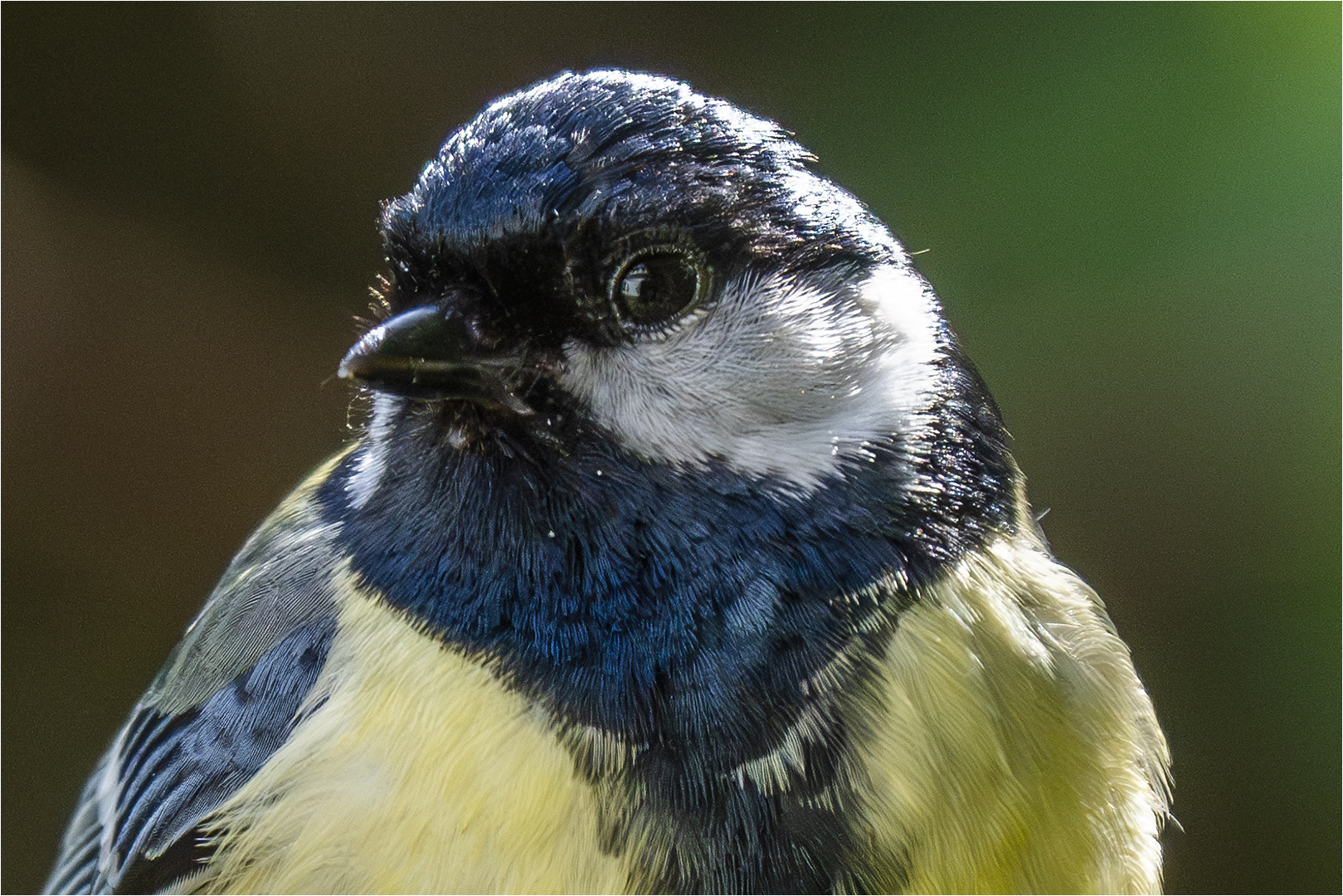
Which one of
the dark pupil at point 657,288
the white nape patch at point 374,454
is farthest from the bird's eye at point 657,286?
the white nape patch at point 374,454

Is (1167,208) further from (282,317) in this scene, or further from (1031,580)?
(282,317)

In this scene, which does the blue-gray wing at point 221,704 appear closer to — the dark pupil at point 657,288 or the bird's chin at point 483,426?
the bird's chin at point 483,426

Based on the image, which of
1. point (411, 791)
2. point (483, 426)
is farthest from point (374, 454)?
point (411, 791)

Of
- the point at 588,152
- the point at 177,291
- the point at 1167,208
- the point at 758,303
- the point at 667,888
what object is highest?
the point at 177,291

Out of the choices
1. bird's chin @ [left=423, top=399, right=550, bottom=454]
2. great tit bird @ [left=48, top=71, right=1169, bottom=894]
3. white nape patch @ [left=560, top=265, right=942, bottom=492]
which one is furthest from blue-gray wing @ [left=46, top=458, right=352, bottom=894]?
white nape patch @ [left=560, top=265, right=942, bottom=492]

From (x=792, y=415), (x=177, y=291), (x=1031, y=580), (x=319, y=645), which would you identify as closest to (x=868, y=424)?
(x=792, y=415)

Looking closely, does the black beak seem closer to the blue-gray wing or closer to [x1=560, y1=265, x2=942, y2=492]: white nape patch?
[x1=560, y1=265, x2=942, y2=492]: white nape patch

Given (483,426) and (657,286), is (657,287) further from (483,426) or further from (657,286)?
(483,426)
